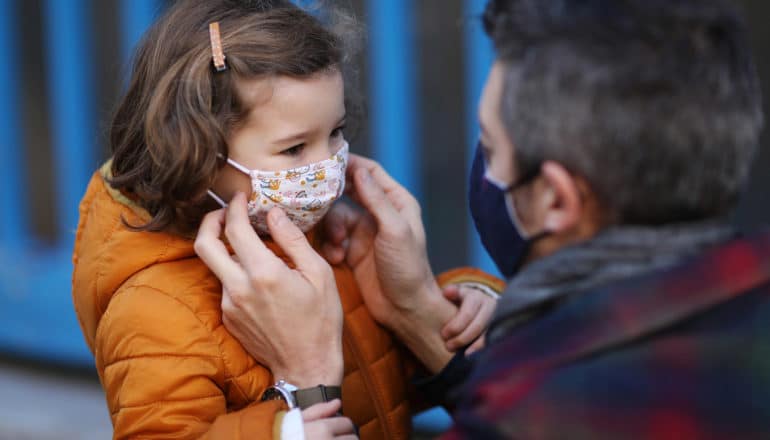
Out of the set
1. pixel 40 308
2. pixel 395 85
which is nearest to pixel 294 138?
pixel 395 85

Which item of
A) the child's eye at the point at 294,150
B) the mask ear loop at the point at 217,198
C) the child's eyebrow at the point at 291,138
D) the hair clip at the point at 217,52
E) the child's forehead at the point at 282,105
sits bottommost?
the mask ear loop at the point at 217,198

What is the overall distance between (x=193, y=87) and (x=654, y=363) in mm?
1073

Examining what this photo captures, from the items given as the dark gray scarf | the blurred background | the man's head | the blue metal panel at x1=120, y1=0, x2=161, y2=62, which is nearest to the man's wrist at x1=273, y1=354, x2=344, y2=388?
the dark gray scarf

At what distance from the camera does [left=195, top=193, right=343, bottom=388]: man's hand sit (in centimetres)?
167

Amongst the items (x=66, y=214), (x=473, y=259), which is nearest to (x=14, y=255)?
(x=66, y=214)

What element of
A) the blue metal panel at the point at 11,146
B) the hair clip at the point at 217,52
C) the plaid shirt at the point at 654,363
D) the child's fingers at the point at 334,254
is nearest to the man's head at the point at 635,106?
the plaid shirt at the point at 654,363

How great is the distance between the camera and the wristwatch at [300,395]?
5.45 feet

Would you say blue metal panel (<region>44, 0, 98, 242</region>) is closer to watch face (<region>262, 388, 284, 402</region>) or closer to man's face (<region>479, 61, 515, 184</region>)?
watch face (<region>262, 388, 284, 402</region>)

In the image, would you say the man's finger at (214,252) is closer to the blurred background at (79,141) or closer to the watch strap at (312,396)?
the watch strap at (312,396)

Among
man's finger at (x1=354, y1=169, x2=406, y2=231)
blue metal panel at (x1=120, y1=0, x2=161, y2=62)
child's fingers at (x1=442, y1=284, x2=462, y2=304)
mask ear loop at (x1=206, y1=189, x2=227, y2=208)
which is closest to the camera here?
mask ear loop at (x1=206, y1=189, x2=227, y2=208)

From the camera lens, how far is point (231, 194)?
186 cm

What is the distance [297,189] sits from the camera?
1828mm

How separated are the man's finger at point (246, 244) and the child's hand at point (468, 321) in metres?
0.51

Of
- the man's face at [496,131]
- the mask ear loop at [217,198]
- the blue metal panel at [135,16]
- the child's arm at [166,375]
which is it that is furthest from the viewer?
the blue metal panel at [135,16]
